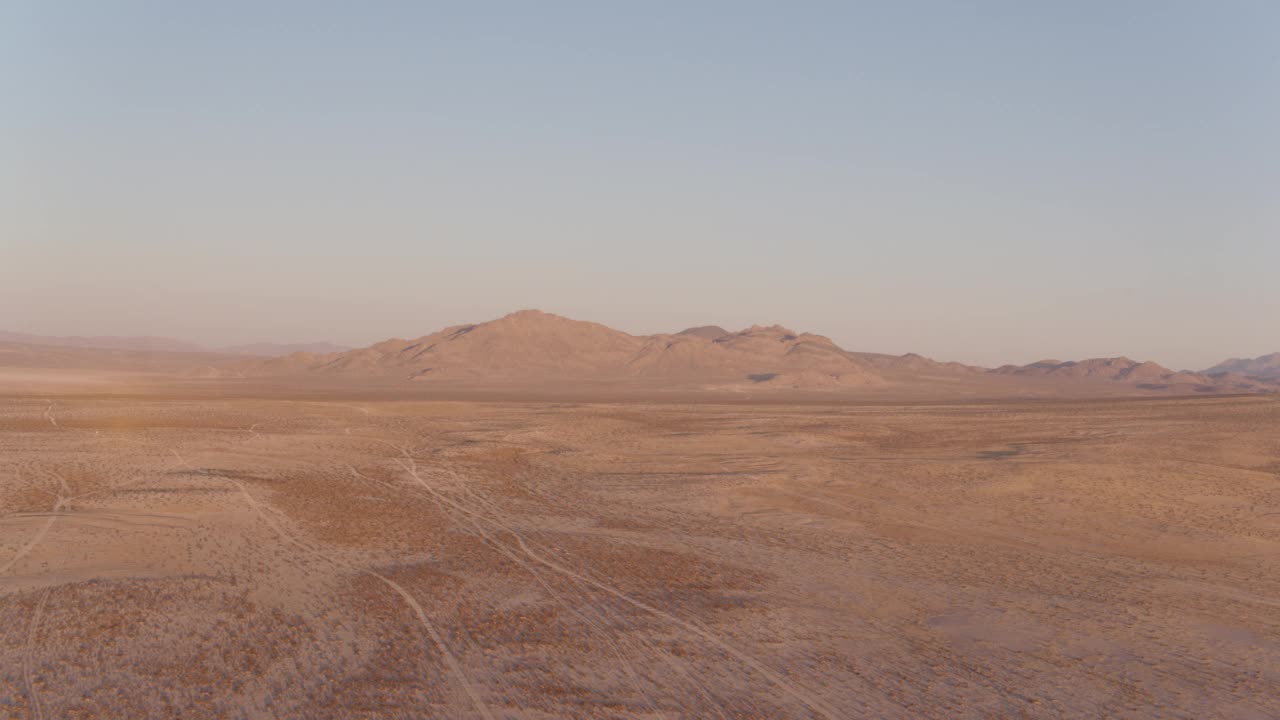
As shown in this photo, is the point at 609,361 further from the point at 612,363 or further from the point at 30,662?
the point at 30,662

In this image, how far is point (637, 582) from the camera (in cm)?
1343

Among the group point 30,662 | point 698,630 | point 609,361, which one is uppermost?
point 609,361

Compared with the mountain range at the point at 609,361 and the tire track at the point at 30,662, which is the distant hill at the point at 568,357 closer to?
the mountain range at the point at 609,361

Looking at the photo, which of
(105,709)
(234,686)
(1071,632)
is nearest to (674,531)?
(1071,632)

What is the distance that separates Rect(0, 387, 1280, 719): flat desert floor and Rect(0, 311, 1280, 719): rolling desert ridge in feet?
0.21

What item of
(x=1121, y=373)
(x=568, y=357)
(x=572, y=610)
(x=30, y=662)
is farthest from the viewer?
(x=1121, y=373)

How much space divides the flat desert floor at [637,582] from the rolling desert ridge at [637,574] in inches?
2.5

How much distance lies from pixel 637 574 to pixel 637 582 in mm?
516

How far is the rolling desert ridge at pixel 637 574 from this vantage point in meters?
9.16

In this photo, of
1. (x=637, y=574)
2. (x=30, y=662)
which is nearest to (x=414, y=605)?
(x=637, y=574)

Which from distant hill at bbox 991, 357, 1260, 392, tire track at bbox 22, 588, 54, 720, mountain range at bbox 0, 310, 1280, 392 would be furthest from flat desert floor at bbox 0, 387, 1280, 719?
distant hill at bbox 991, 357, 1260, 392

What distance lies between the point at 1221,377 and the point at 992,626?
168 meters

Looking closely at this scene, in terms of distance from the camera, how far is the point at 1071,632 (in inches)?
448

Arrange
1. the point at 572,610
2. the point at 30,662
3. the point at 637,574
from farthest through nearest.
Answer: the point at 637,574, the point at 572,610, the point at 30,662
